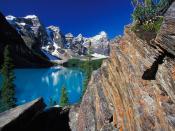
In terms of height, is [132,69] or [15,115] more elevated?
[132,69]

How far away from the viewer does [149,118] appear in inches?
696

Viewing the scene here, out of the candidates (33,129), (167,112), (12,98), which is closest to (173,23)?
(167,112)

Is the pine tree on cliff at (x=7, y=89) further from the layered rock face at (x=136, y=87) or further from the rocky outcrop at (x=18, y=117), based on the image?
the layered rock face at (x=136, y=87)

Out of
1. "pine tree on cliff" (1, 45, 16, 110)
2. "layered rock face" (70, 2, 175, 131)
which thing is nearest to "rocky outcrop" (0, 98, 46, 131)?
"layered rock face" (70, 2, 175, 131)

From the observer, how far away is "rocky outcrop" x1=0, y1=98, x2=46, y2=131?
29.3m

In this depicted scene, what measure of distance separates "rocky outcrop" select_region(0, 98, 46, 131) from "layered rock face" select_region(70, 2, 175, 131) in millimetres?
7983

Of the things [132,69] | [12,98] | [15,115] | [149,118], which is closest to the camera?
[149,118]

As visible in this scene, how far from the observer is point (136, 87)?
63.1 feet

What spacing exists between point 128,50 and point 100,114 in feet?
26.7

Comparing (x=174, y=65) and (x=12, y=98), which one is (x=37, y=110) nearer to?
(x=12, y=98)

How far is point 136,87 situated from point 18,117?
57.3ft

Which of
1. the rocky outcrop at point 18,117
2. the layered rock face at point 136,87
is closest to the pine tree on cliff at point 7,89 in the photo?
the rocky outcrop at point 18,117

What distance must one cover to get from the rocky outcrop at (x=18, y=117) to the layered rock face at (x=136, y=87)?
7983 millimetres

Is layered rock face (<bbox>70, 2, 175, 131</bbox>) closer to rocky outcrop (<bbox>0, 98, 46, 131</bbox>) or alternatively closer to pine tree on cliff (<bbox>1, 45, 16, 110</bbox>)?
rocky outcrop (<bbox>0, 98, 46, 131</bbox>)
